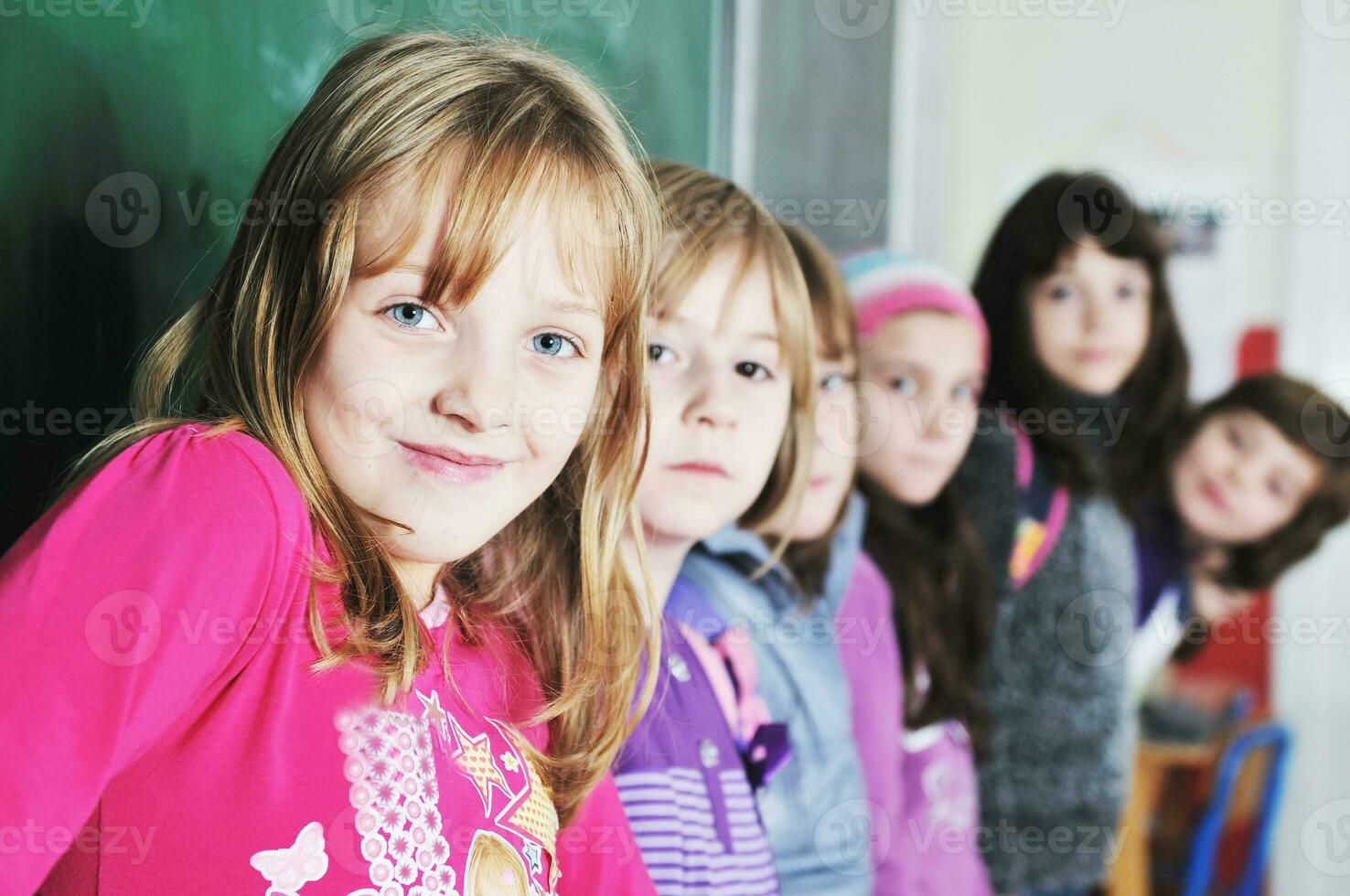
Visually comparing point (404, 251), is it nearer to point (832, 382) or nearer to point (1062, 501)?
point (832, 382)

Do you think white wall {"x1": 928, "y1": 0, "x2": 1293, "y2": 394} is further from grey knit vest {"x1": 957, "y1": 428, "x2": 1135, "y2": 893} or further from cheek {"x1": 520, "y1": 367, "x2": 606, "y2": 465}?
cheek {"x1": 520, "y1": 367, "x2": 606, "y2": 465}

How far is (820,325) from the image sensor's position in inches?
49.9

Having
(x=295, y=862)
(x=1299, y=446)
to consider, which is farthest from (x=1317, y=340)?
(x=295, y=862)

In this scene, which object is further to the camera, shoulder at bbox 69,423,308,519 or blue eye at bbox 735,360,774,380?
blue eye at bbox 735,360,774,380

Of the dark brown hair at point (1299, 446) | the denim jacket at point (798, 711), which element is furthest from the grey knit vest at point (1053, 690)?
the denim jacket at point (798, 711)

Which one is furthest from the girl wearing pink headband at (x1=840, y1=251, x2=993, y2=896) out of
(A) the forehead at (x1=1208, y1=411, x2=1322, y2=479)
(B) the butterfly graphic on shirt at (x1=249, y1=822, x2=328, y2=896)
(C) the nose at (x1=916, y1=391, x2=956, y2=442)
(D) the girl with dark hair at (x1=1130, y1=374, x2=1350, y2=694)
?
(B) the butterfly graphic on shirt at (x1=249, y1=822, x2=328, y2=896)

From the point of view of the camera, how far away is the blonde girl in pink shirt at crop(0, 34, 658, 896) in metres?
0.59

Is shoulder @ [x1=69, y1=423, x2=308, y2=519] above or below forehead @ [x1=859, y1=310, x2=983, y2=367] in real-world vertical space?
below

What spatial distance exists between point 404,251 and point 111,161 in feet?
0.97

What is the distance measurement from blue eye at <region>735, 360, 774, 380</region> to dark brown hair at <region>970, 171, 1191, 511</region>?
566 millimetres

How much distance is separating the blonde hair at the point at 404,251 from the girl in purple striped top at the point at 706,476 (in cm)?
13

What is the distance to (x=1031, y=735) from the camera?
1608 millimetres

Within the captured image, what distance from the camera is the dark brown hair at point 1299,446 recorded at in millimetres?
1816

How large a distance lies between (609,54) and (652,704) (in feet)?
2.36
